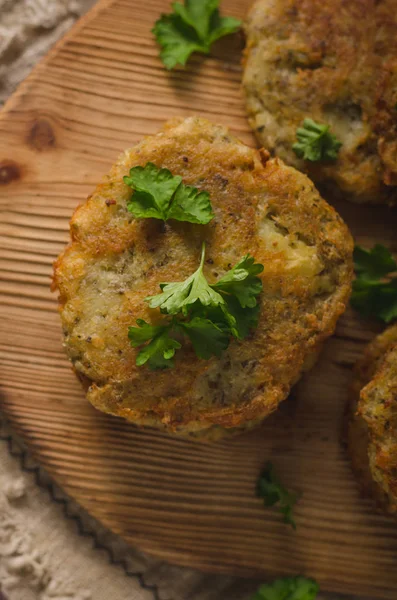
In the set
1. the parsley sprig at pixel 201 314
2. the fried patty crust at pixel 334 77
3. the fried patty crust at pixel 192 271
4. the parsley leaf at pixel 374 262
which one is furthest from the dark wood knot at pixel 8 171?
the parsley leaf at pixel 374 262

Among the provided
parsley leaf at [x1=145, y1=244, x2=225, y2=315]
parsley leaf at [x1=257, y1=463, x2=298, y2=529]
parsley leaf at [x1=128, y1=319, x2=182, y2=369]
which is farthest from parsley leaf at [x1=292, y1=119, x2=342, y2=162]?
parsley leaf at [x1=257, y1=463, x2=298, y2=529]

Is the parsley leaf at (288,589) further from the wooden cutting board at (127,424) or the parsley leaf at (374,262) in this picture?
the parsley leaf at (374,262)

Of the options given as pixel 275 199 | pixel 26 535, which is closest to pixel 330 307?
pixel 275 199

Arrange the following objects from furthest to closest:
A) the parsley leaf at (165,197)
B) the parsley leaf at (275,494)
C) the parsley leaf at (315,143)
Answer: the parsley leaf at (275,494) → the parsley leaf at (315,143) → the parsley leaf at (165,197)

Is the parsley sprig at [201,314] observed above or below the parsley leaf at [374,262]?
above

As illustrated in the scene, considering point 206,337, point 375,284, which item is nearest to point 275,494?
point 206,337

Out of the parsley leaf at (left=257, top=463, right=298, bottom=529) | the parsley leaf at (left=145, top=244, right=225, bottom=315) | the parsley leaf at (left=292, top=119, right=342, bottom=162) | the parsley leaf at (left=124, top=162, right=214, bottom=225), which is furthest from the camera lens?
the parsley leaf at (left=257, top=463, right=298, bottom=529)

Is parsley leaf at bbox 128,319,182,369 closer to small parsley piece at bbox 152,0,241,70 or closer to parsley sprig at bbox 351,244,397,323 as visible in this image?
parsley sprig at bbox 351,244,397,323
